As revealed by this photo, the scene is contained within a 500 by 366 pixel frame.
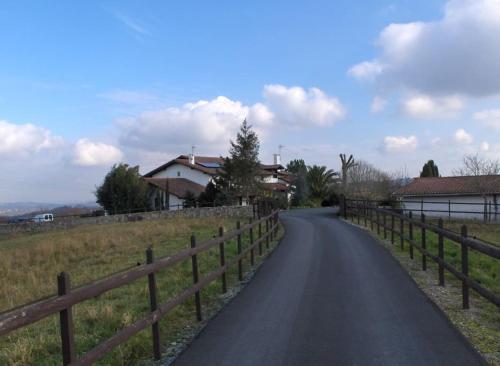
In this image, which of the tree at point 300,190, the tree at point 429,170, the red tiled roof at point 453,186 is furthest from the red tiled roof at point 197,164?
the tree at point 429,170

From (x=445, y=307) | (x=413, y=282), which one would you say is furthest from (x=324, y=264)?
(x=445, y=307)

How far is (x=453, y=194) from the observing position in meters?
42.1

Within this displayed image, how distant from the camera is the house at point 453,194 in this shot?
38875 millimetres

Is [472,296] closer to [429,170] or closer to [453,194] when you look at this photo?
[453,194]

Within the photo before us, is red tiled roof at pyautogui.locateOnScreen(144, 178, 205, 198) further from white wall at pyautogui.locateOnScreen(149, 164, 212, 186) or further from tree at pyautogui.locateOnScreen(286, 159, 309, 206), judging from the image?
tree at pyautogui.locateOnScreen(286, 159, 309, 206)

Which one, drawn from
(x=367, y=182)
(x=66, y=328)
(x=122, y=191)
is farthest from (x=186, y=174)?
(x=66, y=328)

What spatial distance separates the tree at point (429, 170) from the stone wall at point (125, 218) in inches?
1468

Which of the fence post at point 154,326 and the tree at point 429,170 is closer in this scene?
the fence post at point 154,326

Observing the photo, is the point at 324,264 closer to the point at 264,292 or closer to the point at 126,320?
the point at 264,292

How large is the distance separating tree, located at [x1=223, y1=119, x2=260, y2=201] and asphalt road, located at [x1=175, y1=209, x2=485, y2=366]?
128ft

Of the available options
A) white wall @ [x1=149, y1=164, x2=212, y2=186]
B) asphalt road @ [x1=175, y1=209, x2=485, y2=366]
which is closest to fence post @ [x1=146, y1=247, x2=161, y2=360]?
A: asphalt road @ [x1=175, y1=209, x2=485, y2=366]

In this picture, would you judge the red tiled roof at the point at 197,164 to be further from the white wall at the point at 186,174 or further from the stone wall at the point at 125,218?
the stone wall at the point at 125,218

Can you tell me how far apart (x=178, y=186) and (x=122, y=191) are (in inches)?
323

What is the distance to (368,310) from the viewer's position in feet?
23.6
